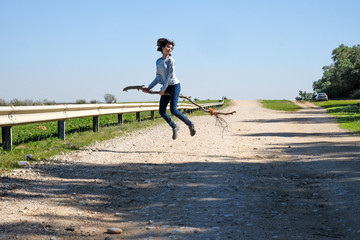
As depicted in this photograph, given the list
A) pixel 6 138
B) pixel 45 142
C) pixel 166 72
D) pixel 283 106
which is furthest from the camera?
pixel 283 106

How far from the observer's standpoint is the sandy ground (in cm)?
393

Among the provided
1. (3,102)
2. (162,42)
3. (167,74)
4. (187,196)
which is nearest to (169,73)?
(167,74)

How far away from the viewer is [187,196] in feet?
17.0

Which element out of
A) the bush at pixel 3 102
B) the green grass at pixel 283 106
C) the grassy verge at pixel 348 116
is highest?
the bush at pixel 3 102

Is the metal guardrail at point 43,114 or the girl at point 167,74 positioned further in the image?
the girl at point 167,74

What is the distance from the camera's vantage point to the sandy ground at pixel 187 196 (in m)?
3.93

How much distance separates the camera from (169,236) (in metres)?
3.71

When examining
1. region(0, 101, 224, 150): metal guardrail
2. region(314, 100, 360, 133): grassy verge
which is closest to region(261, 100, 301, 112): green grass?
region(314, 100, 360, 133): grassy verge

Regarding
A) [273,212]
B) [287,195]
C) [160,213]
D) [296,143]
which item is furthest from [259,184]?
[296,143]

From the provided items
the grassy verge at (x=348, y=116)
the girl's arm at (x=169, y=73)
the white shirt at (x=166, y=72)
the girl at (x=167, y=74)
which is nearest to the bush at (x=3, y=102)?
the girl at (x=167, y=74)

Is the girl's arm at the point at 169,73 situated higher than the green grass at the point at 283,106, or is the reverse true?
the girl's arm at the point at 169,73

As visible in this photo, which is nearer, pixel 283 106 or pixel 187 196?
pixel 187 196

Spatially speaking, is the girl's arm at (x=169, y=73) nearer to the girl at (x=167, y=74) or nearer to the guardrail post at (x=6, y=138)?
the girl at (x=167, y=74)

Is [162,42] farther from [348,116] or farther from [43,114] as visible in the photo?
[348,116]
